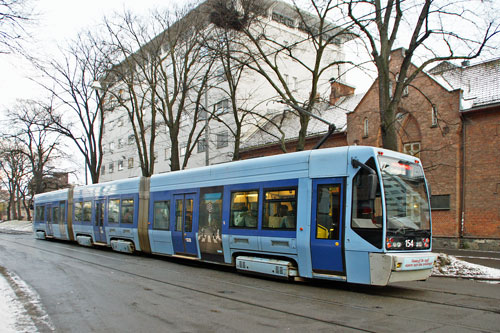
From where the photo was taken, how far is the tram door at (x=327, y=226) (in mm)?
8961

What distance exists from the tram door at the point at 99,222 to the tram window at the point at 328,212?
12.1 m

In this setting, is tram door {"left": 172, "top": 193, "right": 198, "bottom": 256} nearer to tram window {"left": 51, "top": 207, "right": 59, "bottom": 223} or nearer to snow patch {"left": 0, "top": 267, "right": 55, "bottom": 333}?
snow patch {"left": 0, "top": 267, "right": 55, "bottom": 333}

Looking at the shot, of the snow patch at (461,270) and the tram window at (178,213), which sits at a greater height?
the tram window at (178,213)

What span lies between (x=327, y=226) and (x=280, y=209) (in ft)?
4.78

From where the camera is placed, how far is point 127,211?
16750mm

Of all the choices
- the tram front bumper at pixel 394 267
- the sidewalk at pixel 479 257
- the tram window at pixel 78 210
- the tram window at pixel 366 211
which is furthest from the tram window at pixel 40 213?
the tram front bumper at pixel 394 267

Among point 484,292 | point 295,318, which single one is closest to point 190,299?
point 295,318

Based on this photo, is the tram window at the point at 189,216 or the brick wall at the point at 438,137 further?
the brick wall at the point at 438,137

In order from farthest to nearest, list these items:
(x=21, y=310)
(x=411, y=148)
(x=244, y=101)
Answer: (x=244, y=101) → (x=411, y=148) → (x=21, y=310)

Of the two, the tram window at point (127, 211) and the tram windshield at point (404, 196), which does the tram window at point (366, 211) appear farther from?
the tram window at point (127, 211)

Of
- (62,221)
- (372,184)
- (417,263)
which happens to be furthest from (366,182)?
(62,221)

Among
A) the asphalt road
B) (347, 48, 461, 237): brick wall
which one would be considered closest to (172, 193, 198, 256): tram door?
the asphalt road

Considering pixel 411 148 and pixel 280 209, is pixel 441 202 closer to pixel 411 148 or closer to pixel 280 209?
pixel 411 148

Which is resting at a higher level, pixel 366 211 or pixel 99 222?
pixel 366 211
